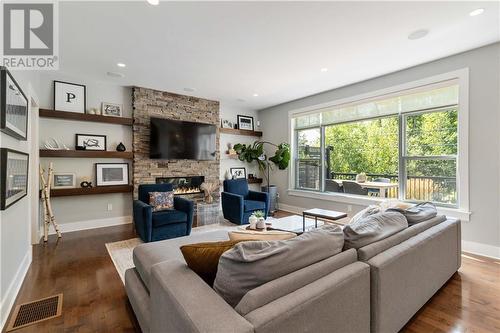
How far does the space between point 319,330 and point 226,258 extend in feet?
1.71

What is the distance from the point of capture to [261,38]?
2943mm

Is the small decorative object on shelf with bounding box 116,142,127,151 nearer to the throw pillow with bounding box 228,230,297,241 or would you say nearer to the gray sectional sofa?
the gray sectional sofa

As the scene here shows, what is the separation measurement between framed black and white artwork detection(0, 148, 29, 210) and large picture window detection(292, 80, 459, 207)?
192 inches

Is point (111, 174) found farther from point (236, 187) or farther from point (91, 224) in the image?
point (236, 187)

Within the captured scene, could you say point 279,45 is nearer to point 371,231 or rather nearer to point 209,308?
point 371,231

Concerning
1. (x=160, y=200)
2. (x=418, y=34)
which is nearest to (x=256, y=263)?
(x=160, y=200)

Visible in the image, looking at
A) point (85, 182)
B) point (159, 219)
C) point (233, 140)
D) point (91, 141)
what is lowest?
point (159, 219)

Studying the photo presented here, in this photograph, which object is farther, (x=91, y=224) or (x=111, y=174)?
(x=111, y=174)

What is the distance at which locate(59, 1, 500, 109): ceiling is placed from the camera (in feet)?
7.90

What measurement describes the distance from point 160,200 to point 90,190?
1.43 metres

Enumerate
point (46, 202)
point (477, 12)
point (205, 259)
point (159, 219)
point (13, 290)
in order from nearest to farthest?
point (205, 259), point (13, 290), point (477, 12), point (159, 219), point (46, 202)

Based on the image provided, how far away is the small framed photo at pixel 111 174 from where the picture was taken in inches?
177

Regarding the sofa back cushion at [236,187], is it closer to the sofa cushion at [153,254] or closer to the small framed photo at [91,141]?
the small framed photo at [91,141]

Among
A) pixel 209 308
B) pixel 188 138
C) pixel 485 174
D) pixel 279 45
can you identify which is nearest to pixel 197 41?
pixel 279 45
